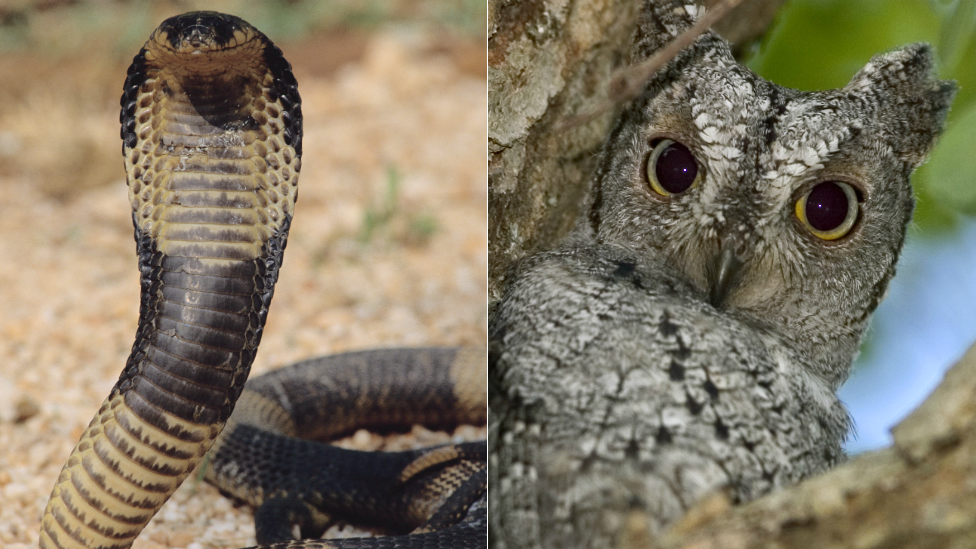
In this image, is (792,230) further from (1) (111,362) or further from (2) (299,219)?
(2) (299,219)

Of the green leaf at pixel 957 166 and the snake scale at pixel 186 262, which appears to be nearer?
the green leaf at pixel 957 166

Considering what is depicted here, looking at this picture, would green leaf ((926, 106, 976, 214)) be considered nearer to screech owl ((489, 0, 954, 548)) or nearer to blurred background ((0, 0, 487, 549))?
screech owl ((489, 0, 954, 548))

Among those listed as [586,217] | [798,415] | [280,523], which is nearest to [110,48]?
[280,523]

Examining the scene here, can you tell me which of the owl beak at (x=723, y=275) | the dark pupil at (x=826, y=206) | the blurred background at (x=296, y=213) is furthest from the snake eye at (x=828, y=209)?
the blurred background at (x=296, y=213)

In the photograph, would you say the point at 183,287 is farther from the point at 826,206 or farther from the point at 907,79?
the point at 907,79

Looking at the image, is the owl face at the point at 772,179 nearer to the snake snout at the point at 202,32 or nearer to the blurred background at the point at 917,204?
the blurred background at the point at 917,204

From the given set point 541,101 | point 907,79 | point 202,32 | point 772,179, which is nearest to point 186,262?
point 202,32
